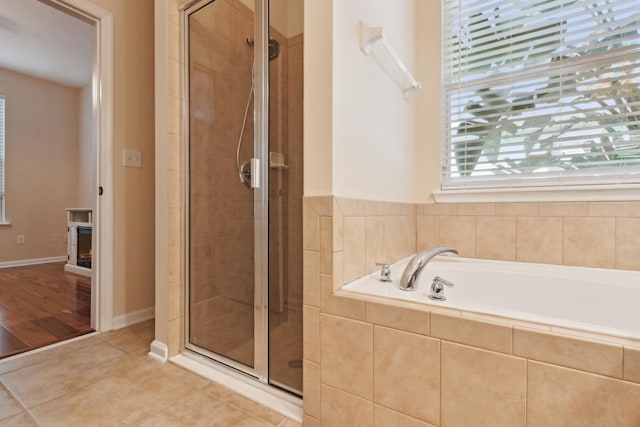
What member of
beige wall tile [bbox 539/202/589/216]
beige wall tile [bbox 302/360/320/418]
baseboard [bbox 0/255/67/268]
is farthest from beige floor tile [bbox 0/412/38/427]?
baseboard [bbox 0/255/67/268]

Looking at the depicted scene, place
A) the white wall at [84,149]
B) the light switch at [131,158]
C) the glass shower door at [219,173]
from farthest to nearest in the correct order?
Result: 1. the white wall at [84,149]
2. the light switch at [131,158]
3. the glass shower door at [219,173]

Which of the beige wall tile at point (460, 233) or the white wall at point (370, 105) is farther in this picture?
the beige wall tile at point (460, 233)

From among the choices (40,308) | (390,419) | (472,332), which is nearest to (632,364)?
(472,332)

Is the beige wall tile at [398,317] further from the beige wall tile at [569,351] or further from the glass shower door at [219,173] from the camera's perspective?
the glass shower door at [219,173]

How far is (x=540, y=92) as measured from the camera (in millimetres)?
1514

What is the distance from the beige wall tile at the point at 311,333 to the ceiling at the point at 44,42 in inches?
122

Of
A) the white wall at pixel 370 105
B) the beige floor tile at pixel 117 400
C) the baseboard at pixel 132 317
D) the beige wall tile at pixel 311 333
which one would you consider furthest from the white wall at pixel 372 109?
the baseboard at pixel 132 317

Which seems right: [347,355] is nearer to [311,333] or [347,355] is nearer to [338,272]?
[311,333]

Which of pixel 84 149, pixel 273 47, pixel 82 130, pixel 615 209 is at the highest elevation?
pixel 82 130

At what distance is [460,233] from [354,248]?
2.98ft

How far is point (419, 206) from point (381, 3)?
3.62 feet

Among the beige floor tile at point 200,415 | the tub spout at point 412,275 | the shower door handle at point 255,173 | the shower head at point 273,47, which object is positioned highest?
the shower head at point 273,47

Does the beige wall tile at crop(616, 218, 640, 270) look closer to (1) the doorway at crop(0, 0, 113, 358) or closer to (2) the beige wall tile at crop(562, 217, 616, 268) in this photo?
(2) the beige wall tile at crop(562, 217, 616, 268)

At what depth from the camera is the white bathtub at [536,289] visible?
106 centimetres
